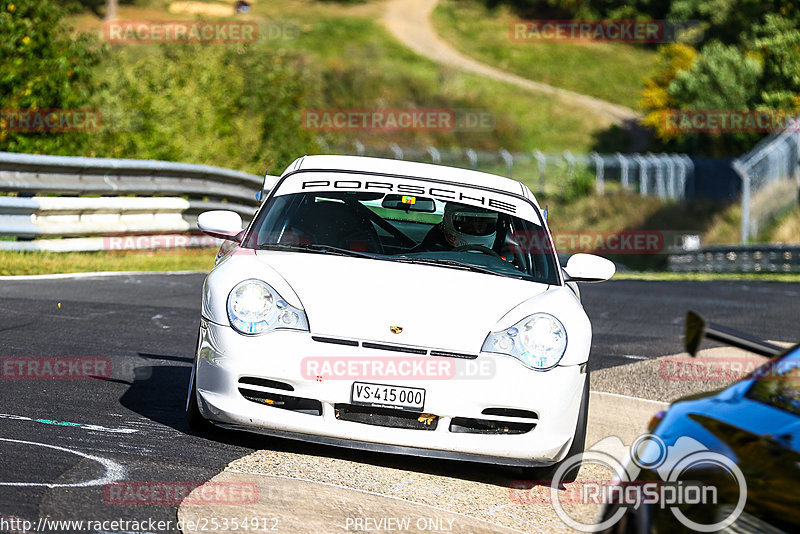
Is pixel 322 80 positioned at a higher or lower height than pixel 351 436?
higher

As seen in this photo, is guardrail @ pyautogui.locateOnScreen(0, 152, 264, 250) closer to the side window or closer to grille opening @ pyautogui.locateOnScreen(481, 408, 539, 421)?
grille opening @ pyautogui.locateOnScreen(481, 408, 539, 421)

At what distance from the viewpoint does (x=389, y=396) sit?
5.36 meters

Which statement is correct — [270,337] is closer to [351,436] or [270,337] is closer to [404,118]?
[351,436]

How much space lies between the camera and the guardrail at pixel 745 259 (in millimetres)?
25031

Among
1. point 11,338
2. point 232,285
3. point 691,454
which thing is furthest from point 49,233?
point 691,454

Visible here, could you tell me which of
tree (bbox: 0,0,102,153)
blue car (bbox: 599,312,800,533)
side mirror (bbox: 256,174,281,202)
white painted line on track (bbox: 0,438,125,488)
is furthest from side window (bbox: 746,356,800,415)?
tree (bbox: 0,0,102,153)

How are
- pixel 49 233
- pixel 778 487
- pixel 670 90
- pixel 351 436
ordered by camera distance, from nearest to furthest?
pixel 778 487
pixel 351 436
pixel 49 233
pixel 670 90

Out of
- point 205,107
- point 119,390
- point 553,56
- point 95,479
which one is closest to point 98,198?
point 119,390

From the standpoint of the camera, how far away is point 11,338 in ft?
27.0

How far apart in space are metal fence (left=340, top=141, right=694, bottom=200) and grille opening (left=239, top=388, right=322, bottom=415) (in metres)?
35.8

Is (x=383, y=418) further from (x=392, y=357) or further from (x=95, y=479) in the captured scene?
(x=95, y=479)

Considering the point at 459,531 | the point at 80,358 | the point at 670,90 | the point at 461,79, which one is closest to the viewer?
the point at 459,531

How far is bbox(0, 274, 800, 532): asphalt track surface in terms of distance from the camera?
473cm

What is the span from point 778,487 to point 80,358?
5.63 meters
